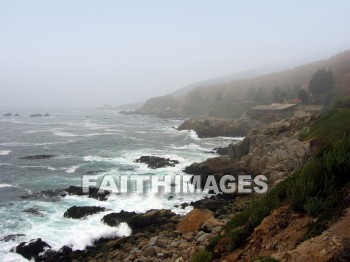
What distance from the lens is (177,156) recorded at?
46906 mm

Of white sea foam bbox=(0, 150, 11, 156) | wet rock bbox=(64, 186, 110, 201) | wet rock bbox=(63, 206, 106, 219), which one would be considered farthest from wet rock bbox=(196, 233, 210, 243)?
white sea foam bbox=(0, 150, 11, 156)

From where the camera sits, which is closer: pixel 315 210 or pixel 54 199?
pixel 315 210

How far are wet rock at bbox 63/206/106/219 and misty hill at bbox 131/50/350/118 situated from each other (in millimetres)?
70974

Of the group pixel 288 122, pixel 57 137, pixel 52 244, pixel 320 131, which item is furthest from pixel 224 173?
pixel 57 137

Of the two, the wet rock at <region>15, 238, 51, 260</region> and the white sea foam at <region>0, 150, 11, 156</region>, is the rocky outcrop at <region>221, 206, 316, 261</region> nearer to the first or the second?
the wet rock at <region>15, 238, 51, 260</region>

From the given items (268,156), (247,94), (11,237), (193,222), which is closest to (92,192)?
(11,237)

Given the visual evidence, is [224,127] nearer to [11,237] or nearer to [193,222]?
[193,222]

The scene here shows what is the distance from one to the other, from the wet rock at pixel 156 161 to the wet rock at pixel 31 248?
2063 centimetres

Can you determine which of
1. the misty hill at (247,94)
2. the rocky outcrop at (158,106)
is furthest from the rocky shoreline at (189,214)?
the rocky outcrop at (158,106)

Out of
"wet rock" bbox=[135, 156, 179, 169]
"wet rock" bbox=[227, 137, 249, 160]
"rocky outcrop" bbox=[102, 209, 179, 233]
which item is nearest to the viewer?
"rocky outcrop" bbox=[102, 209, 179, 233]

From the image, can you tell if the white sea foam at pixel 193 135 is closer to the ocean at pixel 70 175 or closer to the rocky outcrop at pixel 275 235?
the ocean at pixel 70 175

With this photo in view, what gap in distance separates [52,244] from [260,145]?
24.9 metres

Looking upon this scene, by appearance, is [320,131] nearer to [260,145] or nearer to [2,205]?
[260,145]

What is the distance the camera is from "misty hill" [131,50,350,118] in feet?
328
